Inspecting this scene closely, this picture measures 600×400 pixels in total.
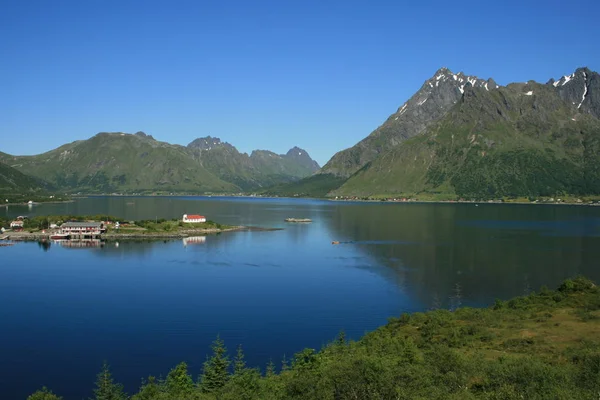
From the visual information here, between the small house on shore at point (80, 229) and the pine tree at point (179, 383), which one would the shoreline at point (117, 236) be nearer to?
the small house on shore at point (80, 229)

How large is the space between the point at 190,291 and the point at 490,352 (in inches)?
1771

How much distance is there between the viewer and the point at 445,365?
29.8 metres

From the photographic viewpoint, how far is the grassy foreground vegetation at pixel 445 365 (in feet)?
82.7

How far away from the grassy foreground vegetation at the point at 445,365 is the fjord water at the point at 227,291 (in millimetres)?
7022

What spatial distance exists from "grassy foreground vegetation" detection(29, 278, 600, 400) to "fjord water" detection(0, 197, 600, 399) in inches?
276

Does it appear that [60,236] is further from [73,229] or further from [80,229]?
[80,229]

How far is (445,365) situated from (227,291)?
46.1 m

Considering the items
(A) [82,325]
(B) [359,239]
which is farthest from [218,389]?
(B) [359,239]

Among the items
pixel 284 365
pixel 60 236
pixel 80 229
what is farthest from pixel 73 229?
pixel 284 365

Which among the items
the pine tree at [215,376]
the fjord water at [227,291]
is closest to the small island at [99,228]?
the fjord water at [227,291]

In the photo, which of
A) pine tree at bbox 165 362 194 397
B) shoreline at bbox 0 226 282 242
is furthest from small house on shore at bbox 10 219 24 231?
pine tree at bbox 165 362 194 397

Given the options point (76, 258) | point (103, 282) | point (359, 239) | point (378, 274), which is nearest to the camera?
point (103, 282)

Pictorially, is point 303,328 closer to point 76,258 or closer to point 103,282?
point 103,282

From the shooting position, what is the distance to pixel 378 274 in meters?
84.2
